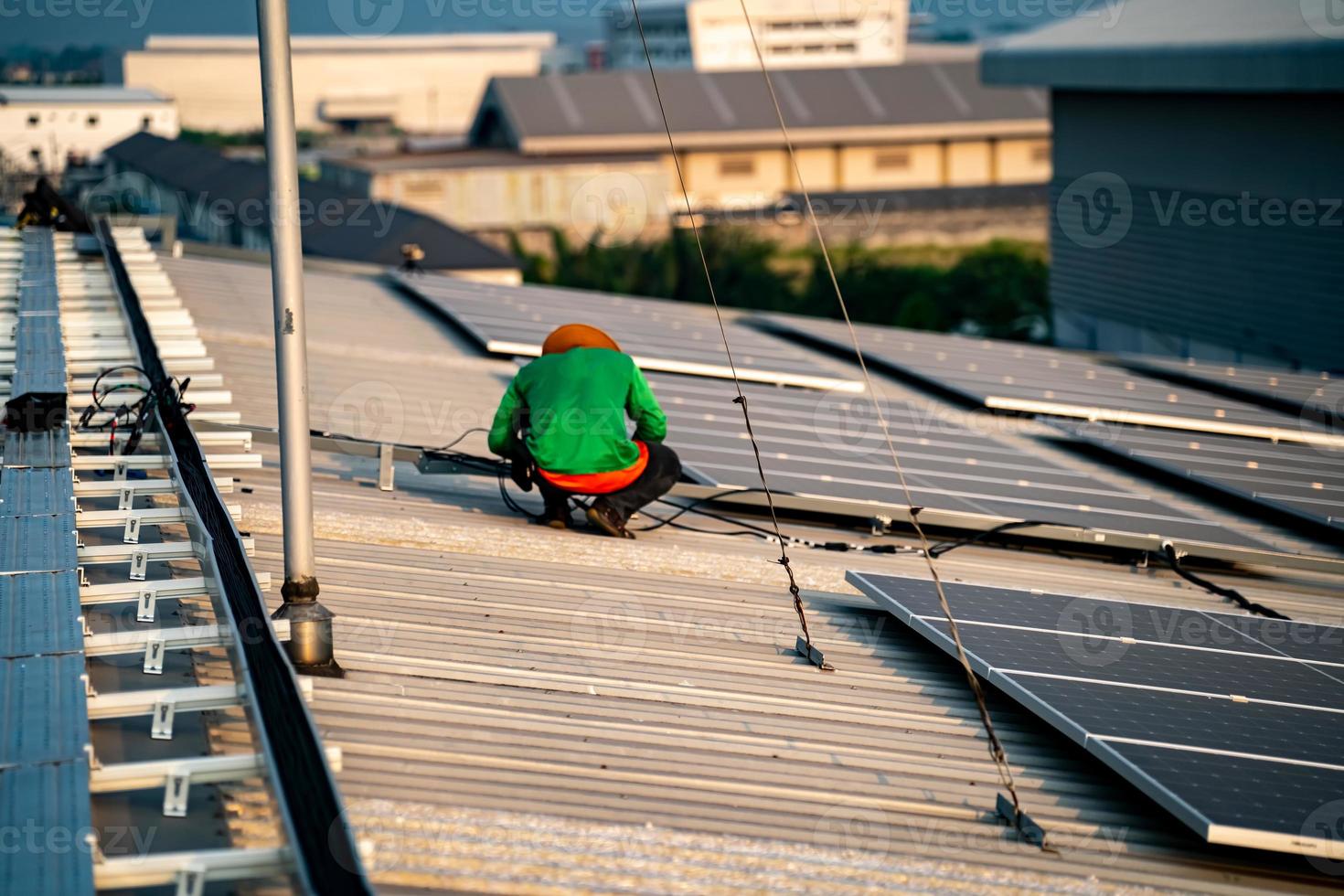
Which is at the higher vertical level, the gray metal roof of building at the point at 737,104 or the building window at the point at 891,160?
the gray metal roof of building at the point at 737,104

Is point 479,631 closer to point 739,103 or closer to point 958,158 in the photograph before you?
point 739,103

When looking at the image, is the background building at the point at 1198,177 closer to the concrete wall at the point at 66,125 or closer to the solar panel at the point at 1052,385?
the solar panel at the point at 1052,385

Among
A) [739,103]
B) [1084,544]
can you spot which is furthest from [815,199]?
[1084,544]

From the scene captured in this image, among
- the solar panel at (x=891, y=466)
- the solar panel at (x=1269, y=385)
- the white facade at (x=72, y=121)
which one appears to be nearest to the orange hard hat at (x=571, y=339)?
the solar panel at (x=891, y=466)

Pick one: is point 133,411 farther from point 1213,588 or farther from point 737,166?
point 737,166

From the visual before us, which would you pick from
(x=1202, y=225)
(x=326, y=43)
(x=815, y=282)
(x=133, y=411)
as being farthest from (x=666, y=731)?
(x=326, y=43)
